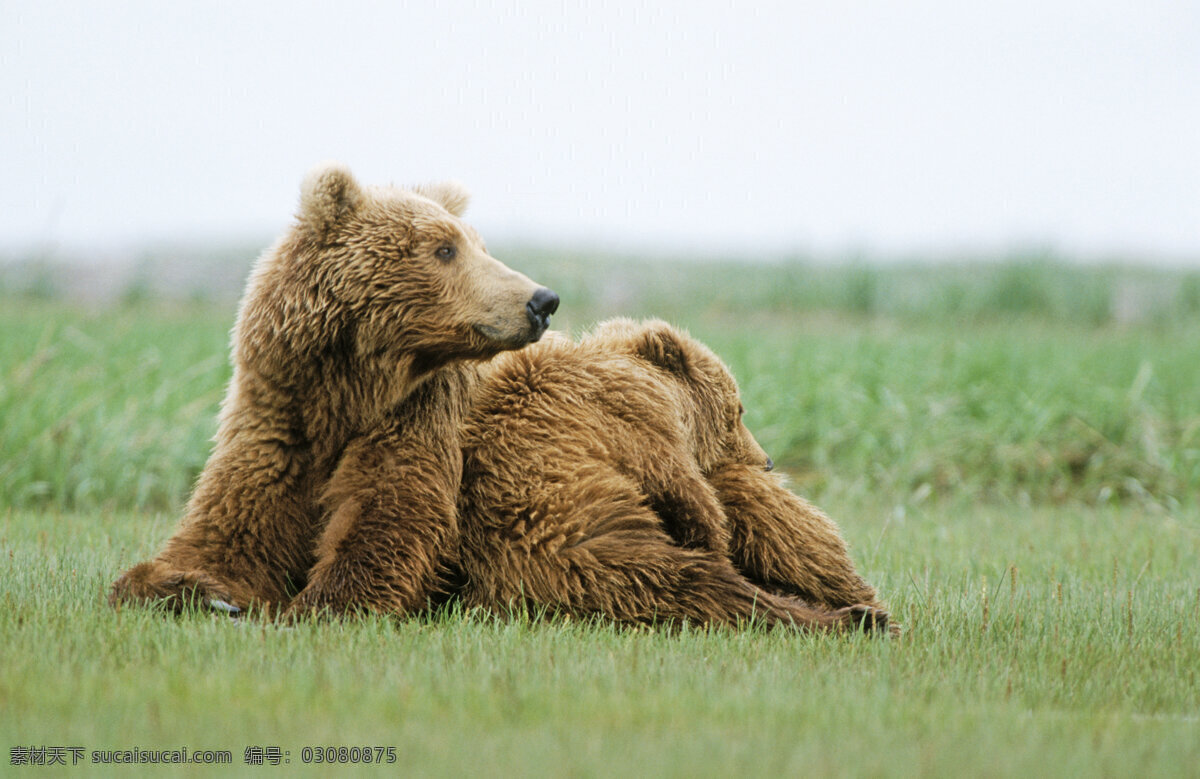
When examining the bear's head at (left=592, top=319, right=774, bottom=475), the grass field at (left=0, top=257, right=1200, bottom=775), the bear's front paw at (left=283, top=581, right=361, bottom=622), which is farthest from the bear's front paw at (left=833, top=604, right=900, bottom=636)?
the bear's front paw at (left=283, top=581, right=361, bottom=622)

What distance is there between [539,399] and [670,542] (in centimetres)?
69

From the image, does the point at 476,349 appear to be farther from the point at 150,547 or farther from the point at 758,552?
the point at 150,547

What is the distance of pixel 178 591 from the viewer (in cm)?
362

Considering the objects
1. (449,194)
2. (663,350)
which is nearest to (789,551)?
(663,350)

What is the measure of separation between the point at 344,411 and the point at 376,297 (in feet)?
1.31

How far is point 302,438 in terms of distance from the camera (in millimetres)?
3828

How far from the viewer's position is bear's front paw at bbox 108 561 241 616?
359 centimetres

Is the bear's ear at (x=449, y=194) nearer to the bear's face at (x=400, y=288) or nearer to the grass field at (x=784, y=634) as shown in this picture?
the bear's face at (x=400, y=288)

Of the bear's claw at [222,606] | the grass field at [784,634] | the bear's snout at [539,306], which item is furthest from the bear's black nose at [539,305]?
the bear's claw at [222,606]

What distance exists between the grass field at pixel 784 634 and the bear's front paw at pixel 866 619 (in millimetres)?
119

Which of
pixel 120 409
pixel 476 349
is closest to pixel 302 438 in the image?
pixel 476 349

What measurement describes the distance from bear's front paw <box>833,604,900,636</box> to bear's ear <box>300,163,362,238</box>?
7.16ft

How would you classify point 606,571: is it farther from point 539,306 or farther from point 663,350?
point 663,350

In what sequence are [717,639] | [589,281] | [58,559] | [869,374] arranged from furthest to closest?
[589,281]
[869,374]
[58,559]
[717,639]
